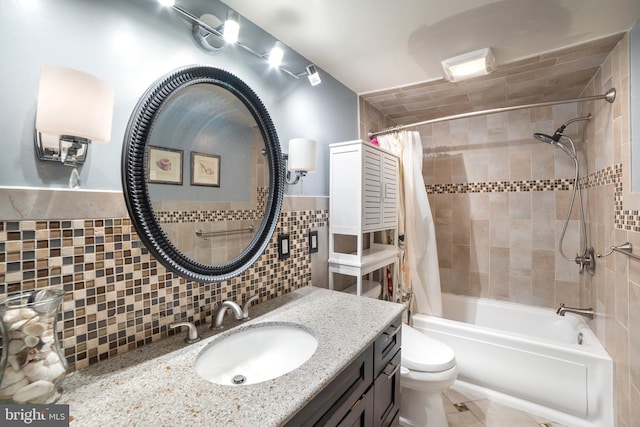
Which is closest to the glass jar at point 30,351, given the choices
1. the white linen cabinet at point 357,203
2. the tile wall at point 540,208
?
the white linen cabinet at point 357,203

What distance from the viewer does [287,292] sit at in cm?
157

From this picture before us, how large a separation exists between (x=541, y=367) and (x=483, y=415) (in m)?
0.49

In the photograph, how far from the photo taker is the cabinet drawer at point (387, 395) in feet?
3.81

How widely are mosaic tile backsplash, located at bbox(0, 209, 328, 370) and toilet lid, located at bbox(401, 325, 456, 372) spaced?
3.85ft

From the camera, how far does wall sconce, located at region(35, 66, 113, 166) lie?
700 millimetres

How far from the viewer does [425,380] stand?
5.08 ft

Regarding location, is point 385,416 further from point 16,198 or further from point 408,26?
point 408,26

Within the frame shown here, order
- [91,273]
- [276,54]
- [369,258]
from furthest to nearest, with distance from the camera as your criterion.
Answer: [369,258] → [276,54] → [91,273]

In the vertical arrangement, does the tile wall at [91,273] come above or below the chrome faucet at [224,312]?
above

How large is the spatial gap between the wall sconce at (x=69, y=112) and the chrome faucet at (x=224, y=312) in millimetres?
709

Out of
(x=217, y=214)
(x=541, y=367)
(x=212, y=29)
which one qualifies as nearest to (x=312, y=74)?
(x=212, y=29)

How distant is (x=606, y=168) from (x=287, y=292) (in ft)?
7.05

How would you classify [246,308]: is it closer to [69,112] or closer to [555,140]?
[69,112]

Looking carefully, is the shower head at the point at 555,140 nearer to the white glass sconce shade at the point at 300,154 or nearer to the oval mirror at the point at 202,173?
the white glass sconce shade at the point at 300,154
